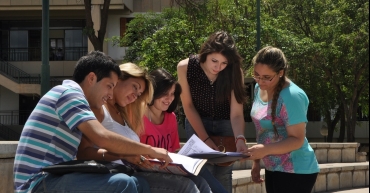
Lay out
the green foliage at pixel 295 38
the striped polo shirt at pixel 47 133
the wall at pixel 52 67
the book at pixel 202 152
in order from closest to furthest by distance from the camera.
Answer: the striped polo shirt at pixel 47 133 < the book at pixel 202 152 < the green foliage at pixel 295 38 < the wall at pixel 52 67

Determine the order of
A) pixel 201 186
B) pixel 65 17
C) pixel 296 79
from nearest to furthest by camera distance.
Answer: pixel 201 186, pixel 296 79, pixel 65 17

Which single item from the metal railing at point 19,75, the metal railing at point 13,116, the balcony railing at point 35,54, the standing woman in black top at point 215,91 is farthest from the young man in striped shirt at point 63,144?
the balcony railing at point 35,54

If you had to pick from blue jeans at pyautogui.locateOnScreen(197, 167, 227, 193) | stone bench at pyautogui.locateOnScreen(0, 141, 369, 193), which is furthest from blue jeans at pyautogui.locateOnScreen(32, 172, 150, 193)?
stone bench at pyautogui.locateOnScreen(0, 141, 369, 193)

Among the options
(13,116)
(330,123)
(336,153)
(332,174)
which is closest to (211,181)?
(332,174)

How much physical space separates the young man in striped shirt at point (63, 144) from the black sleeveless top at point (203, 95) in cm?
175

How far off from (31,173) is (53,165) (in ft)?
0.61

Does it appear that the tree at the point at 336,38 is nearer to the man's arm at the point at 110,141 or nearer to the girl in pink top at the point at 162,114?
the girl in pink top at the point at 162,114

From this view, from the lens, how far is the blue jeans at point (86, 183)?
138 inches

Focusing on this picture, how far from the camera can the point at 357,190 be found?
44.1 ft

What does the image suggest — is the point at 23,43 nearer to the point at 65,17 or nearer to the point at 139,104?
the point at 65,17

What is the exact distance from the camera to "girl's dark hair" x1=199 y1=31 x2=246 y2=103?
17.3ft

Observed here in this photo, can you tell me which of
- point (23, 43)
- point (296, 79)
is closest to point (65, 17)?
A: point (23, 43)

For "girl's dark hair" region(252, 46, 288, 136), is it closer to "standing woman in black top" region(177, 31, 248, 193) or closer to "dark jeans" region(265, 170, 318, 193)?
"dark jeans" region(265, 170, 318, 193)

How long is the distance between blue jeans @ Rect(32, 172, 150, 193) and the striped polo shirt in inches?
4.1
